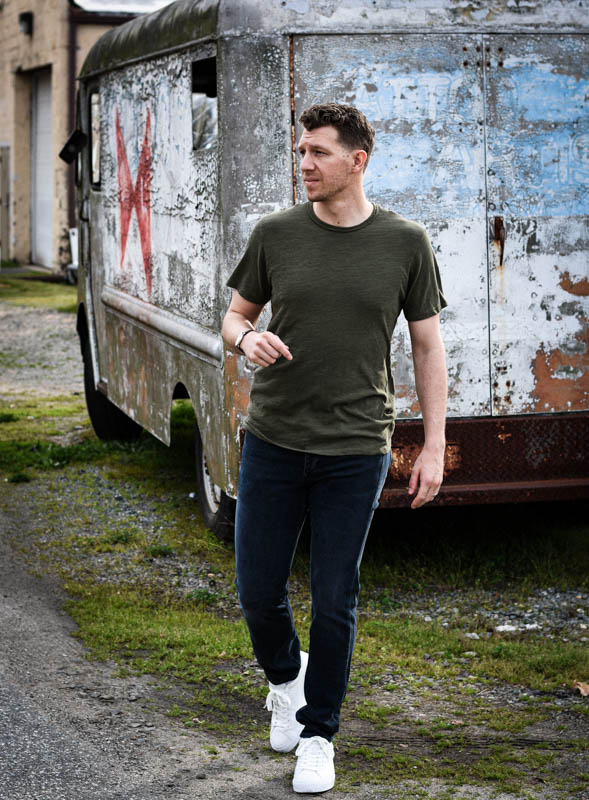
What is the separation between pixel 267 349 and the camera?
356cm

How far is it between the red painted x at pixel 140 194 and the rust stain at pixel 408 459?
2.21 m

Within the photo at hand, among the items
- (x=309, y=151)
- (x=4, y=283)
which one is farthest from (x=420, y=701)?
(x=4, y=283)

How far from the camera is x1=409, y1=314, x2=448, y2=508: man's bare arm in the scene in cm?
382

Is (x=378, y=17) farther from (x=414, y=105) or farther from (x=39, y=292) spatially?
(x=39, y=292)

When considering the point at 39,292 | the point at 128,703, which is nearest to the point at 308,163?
the point at 128,703

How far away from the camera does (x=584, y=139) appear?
585cm

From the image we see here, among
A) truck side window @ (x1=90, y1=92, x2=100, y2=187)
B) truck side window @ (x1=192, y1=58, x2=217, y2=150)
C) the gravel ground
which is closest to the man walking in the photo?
the gravel ground

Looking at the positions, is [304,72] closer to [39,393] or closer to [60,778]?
[60,778]

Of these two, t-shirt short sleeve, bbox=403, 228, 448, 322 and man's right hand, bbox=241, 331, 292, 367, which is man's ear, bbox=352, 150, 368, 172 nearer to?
t-shirt short sleeve, bbox=403, 228, 448, 322

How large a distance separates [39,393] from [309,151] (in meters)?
8.69

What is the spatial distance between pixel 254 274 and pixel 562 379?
8.46ft

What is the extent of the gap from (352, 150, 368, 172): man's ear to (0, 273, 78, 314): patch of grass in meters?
15.0

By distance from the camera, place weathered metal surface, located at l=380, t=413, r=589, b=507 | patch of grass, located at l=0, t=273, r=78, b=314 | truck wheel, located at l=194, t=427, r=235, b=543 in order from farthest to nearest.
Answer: patch of grass, located at l=0, t=273, r=78, b=314
truck wheel, located at l=194, t=427, r=235, b=543
weathered metal surface, located at l=380, t=413, r=589, b=507

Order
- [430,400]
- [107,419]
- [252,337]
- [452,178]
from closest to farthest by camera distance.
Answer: [252,337]
[430,400]
[452,178]
[107,419]
